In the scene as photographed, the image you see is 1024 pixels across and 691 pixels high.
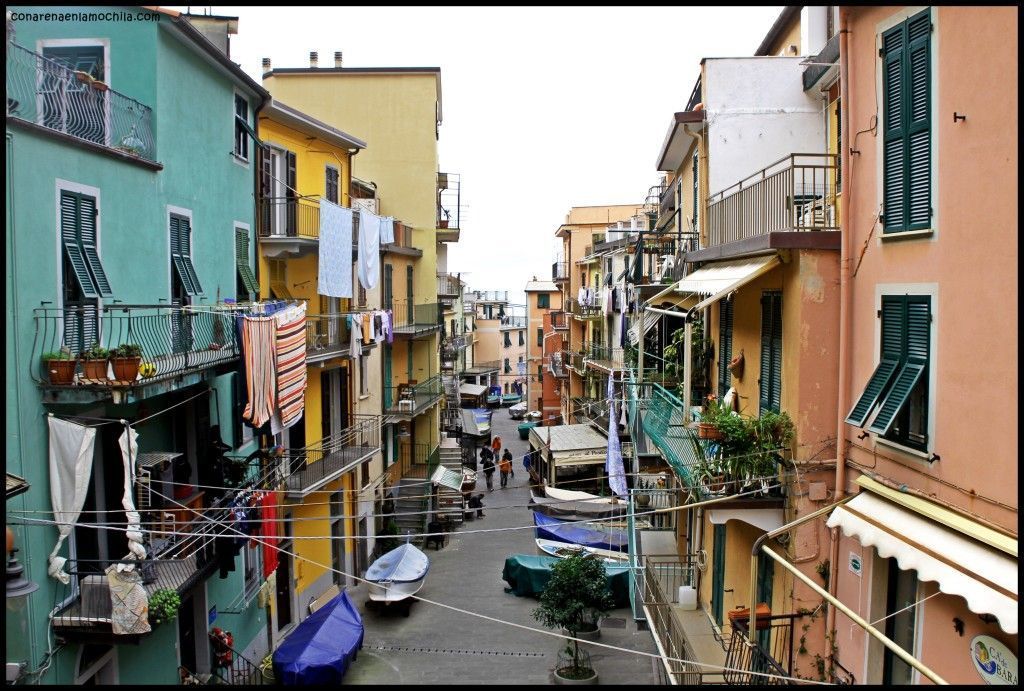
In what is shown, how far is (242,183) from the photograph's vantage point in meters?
21.0

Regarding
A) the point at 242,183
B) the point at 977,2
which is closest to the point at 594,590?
the point at 242,183

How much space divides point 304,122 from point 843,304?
17294 mm

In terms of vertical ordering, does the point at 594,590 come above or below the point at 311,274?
below

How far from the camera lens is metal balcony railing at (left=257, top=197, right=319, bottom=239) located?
22.6 meters

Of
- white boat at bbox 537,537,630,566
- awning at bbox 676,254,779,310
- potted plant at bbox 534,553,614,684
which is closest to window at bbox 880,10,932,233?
awning at bbox 676,254,779,310

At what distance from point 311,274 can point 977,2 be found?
2154 centimetres

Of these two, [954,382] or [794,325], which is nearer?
[954,382]

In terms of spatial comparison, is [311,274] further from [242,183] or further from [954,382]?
[954,382]

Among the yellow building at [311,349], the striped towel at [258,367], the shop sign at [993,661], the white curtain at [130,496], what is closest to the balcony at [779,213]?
the shop sign at [993,661]

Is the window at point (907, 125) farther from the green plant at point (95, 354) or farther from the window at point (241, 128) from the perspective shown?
the window at point (241, 128)

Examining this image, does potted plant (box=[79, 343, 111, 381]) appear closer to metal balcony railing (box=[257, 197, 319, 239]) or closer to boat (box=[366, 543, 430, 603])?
metal balcony railing (box=[257, 197, 319, 239])

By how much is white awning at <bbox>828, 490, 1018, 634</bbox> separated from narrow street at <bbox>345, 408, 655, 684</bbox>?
8.27 m

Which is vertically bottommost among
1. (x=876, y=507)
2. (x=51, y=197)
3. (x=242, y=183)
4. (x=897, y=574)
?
(x=897, y=574)

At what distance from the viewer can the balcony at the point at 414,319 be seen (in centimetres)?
3741
